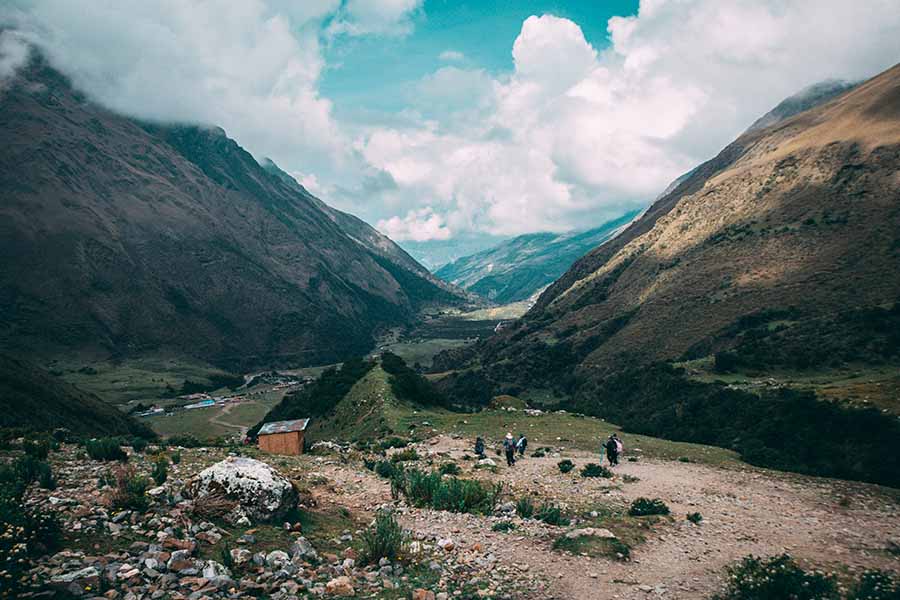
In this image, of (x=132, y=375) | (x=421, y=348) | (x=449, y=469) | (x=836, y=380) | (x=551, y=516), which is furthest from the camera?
(x=421, y=348)

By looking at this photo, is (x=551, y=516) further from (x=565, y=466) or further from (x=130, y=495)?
(x=130, y=495)

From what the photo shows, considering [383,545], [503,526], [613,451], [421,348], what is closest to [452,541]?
[503,526]

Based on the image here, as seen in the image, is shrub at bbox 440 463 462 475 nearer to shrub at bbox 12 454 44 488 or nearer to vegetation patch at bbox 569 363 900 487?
shrub at bbox 12 454 44 488

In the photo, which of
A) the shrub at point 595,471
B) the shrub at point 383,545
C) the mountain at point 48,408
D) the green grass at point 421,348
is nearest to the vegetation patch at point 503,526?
the shrub at point 383,545

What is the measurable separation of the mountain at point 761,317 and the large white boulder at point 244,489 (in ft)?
87.8

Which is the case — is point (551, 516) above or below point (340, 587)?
below

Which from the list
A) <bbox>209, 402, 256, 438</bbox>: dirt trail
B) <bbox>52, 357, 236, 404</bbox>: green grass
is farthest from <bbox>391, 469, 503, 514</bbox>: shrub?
<bbox>52, 357, 236, 404</bbox>: green grass

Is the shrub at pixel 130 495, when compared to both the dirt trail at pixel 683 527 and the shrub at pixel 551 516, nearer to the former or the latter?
the dirt trail at pixel 683 527

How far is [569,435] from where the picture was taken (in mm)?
33219

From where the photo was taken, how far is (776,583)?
396 inches

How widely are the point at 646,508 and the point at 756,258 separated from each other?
68538 mm

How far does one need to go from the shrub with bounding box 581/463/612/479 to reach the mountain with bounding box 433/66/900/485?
39.5 feet

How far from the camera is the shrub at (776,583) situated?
9.85 meters

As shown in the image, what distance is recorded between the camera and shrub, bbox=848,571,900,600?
9.90 metres
